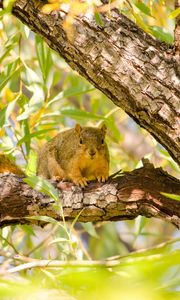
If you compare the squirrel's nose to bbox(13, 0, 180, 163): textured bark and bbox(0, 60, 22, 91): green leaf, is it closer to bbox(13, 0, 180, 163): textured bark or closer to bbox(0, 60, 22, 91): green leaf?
bbox(0, 60, 22, 91): green leaf

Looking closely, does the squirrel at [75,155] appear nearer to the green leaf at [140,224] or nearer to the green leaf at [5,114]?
the green leaf at [140,224]

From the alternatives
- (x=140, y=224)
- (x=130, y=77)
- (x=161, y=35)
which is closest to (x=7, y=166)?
(x=140, y=224)

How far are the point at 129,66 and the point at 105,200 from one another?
512 millimetres

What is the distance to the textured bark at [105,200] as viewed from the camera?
217cm

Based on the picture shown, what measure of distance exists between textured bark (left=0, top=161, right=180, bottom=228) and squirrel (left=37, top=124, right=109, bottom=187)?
75 centimetres

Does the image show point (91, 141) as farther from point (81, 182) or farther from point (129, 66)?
point (129, 66)

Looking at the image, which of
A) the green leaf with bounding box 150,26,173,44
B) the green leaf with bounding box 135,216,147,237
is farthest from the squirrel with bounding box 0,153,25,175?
the green leaf with bounding box 150,26,173,44

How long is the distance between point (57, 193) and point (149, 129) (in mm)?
448

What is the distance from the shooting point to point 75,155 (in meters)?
3.31

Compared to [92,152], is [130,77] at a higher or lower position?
lower

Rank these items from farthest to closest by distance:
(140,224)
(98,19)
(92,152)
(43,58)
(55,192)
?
1. (92,152)
2. (140,224)
3. (43,58)
4. (55,192)
5. (98,19)

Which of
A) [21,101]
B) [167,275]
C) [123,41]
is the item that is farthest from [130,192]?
[167,275]

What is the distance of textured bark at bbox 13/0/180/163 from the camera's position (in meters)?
2.01

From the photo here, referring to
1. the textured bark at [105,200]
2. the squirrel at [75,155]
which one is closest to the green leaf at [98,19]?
the textured bark at [105,200]
